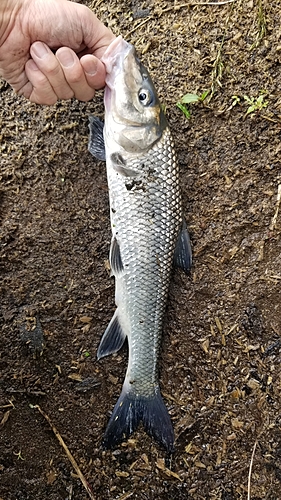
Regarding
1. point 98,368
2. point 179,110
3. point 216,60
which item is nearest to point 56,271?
point 98,368

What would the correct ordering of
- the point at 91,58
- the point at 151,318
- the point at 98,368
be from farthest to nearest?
the point at 98,368 < the point at 151,318 < the point at 91,58

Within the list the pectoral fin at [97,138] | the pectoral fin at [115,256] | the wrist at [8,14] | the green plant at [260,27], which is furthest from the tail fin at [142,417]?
the green plant at [260,27]

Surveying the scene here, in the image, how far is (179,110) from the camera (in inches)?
127

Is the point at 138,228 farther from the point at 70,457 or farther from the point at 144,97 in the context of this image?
the point at 70,457

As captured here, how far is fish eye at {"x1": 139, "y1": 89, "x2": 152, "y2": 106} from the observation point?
2.81 meters

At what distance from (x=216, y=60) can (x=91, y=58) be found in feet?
3.20

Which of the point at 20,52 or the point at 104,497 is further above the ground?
the point at 20,52

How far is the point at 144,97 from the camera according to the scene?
282 cm

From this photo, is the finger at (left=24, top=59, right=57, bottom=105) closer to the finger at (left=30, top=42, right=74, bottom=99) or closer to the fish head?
the finger at (left=30, top=42, right=74, bottom=99)

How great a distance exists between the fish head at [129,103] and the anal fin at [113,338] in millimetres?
1003

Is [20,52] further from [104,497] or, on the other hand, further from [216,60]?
[104,497]

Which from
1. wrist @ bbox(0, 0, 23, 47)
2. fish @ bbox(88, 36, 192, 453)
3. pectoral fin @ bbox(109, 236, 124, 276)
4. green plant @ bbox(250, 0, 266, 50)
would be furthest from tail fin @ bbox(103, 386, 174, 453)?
green plant @ bbox(250, 0, 266, 50)

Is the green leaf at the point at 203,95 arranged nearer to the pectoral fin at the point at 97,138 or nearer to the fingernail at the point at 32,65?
the pectoral fin at the point at 97,138

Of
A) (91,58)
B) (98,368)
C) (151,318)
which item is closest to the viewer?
(91,58)
